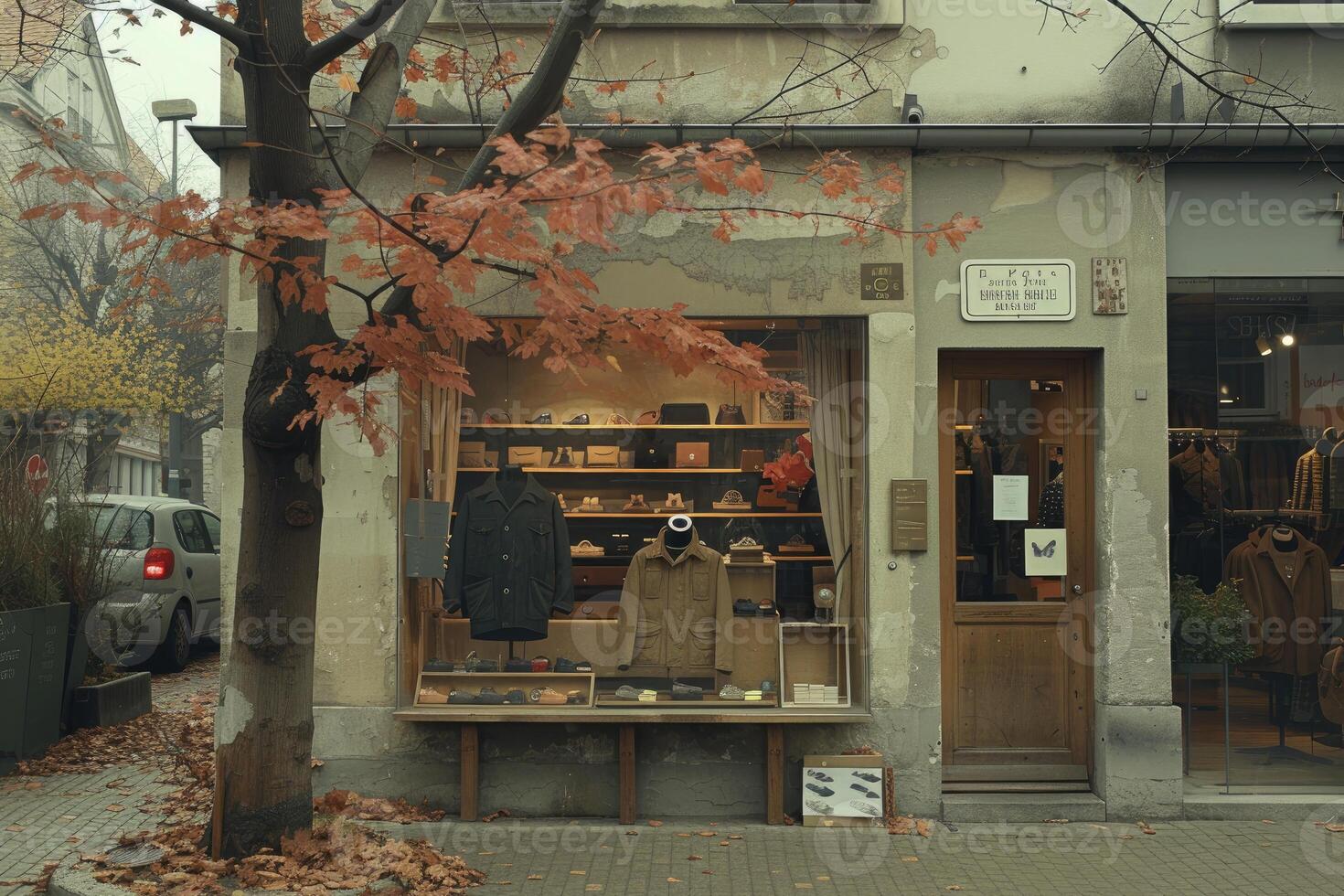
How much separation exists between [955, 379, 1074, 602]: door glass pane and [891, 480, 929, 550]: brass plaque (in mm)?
536

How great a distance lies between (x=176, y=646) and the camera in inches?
545

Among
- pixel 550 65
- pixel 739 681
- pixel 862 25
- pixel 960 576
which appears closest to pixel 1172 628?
pixel 960 576

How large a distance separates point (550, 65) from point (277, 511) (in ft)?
8.26

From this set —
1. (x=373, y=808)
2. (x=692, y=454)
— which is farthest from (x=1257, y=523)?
(x=373, y=808)

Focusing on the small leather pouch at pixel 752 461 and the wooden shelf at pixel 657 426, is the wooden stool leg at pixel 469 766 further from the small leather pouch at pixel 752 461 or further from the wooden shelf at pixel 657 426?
the small leather pouch at pixel 752 461

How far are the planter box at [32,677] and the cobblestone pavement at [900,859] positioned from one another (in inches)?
132

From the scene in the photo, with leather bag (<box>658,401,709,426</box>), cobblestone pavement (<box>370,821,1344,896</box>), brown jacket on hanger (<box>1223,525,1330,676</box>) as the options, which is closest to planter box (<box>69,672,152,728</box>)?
cobblestone pavement (<box>370,821,1344,896</box>)

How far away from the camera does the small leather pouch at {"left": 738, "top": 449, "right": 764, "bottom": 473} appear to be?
921 cm

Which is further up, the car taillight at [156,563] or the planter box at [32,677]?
the car taillight at [156,563]

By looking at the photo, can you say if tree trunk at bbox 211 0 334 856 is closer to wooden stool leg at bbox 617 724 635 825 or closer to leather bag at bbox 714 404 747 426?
wooden stool leg at bbox 617 724 635 825

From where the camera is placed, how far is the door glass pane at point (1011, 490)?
8438mm

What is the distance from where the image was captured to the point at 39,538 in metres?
9.58

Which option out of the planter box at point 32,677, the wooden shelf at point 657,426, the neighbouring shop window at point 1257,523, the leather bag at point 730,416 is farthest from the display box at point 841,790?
the planter box at point 32,677

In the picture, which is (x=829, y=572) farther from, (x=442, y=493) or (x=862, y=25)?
(x=862, y=25)
